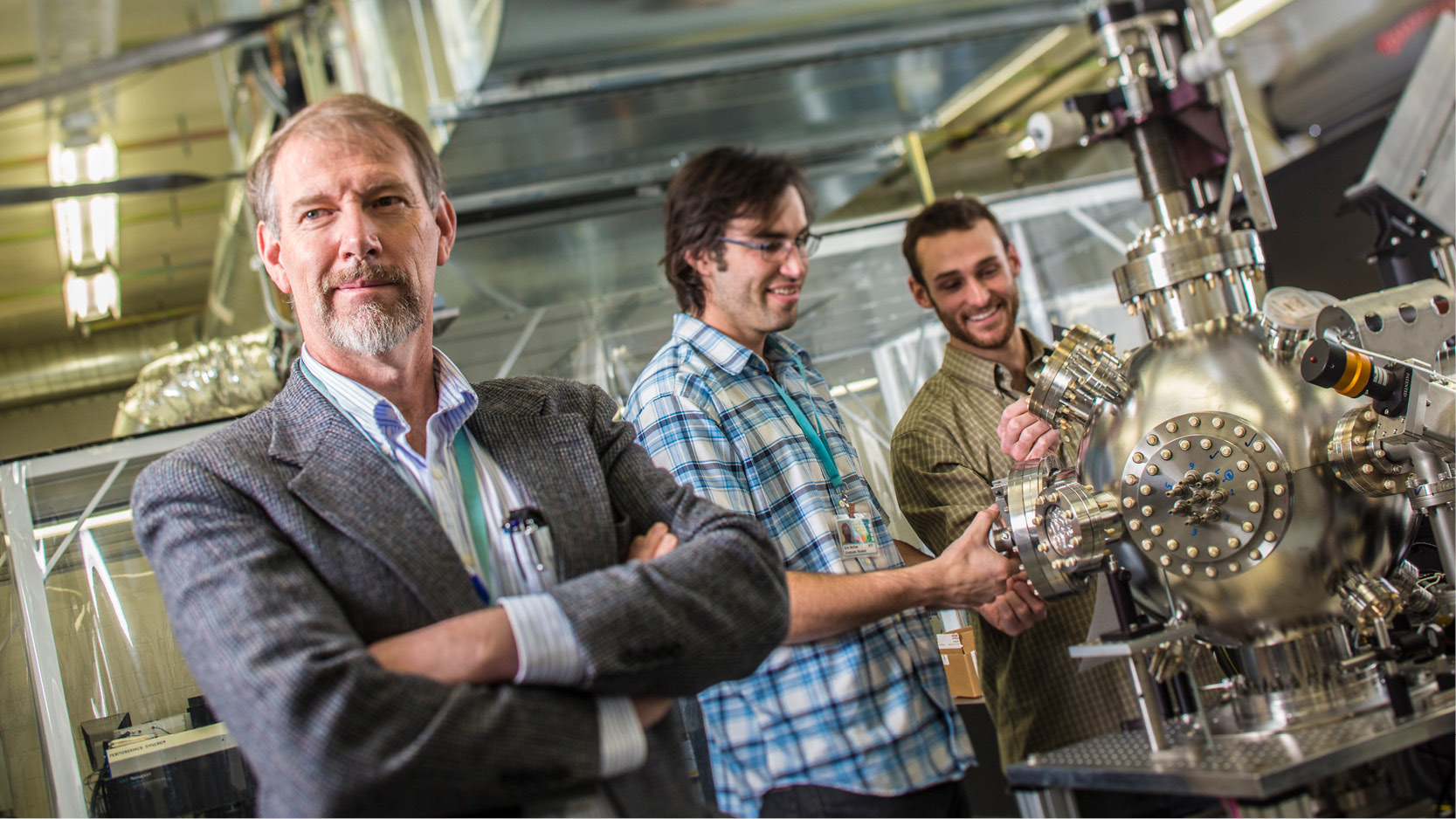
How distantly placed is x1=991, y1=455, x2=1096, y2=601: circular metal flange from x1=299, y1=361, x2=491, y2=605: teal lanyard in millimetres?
739

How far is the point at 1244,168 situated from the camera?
2.21m

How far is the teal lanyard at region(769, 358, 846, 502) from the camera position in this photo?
1910mm

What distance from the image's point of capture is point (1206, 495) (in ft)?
4.80

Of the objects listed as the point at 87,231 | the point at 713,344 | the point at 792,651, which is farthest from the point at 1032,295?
the point at 87,231

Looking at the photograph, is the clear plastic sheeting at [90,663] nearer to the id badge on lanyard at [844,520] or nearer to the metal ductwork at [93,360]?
the id badge on lanyard at [844,520]

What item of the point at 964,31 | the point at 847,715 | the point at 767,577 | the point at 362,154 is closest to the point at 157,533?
the point at 362,154

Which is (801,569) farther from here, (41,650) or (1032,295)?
(1032,295)

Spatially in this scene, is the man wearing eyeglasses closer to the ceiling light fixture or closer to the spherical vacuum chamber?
the spherical vacuum chamber

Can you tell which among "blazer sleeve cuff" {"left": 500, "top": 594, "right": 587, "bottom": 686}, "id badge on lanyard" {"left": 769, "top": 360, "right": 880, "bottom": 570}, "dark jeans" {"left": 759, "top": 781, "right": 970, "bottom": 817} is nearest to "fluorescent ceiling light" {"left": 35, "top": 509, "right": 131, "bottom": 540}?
"id badge on lanyard" {"left": 769, "top": 360, "right": 880, "bottom": 570}

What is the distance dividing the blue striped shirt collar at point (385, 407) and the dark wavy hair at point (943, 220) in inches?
56.8

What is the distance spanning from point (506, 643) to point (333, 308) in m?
0.51

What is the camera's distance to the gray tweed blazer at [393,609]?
1.00 metres

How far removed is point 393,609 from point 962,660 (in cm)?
159

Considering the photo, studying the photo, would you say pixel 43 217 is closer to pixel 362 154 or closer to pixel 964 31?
pixel 964 31
